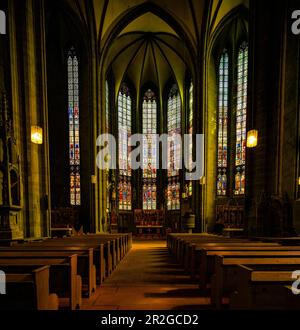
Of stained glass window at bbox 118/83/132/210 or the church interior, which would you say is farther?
stained glass window at bbox 118/83/132/210

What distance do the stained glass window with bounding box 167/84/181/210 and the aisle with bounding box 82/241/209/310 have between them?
17919 millimetres

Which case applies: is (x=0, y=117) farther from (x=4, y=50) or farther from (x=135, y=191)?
(x=135, y=191)

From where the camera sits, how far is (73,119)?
766 inches

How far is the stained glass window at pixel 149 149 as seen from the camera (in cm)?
2483

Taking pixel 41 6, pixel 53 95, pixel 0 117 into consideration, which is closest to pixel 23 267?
pixel 0 117

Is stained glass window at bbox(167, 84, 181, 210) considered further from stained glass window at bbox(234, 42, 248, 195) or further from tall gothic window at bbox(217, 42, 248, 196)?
stained glass window at bbox(234, 42, 248, 195)

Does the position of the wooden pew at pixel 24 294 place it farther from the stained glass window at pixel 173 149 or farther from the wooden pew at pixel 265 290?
the stained glass window at pixel 173 149

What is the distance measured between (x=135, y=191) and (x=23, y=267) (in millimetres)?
21566

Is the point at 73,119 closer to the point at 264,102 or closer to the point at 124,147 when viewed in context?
the point at 124,147

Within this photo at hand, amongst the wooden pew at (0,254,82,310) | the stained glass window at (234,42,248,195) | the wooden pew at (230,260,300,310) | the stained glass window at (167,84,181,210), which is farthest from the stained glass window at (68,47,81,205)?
the wooden pew at (230,260,300,310)

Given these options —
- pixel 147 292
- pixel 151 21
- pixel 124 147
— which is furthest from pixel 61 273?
pixel 124 147

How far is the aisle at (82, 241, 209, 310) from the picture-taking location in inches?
143

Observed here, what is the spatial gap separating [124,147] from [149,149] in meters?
2.78

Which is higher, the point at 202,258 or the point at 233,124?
the point at 233,124
